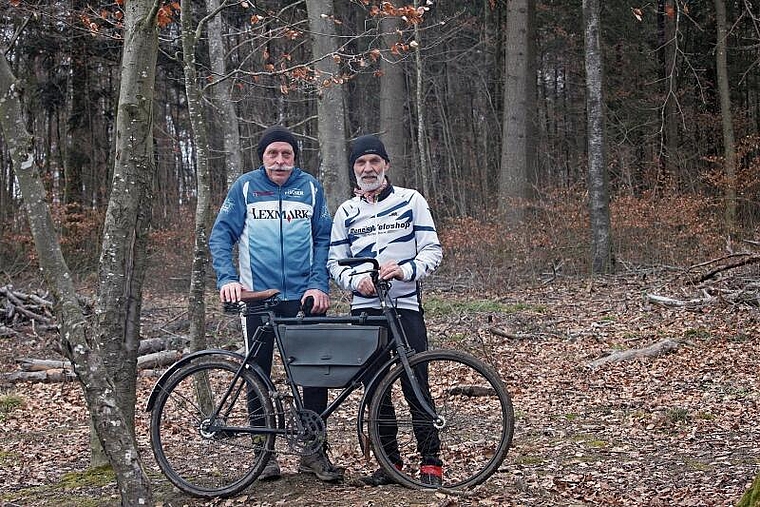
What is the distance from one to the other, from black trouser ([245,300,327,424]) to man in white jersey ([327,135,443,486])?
0.34 metres

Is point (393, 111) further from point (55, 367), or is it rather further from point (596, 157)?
point (55, 367)

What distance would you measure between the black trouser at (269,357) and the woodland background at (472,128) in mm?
1257

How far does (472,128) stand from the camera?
28.8 metres

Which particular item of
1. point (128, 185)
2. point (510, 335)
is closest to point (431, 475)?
point (128, 185)

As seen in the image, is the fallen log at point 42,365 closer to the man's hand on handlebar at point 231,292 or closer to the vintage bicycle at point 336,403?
the vintage bicycle at point 336,403

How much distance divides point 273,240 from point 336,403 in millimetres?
970

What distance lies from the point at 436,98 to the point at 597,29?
509 inches

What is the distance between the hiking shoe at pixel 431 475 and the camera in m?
4.82

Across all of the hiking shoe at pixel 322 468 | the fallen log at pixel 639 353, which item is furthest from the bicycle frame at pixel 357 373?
the fallen log at pixel 639 353

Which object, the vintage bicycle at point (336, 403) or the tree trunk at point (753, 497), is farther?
the vintage bicycle at point (336, 403)

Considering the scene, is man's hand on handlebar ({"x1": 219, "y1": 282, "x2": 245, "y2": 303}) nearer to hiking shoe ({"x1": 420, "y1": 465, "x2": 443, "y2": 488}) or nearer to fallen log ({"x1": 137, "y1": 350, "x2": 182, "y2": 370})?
hiking shoe ({"x1": 420, "y1": 465, "x2": 443, "y2": 488})

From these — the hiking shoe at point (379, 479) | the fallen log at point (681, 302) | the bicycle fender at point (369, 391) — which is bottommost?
the hiking shoe at point (379, 479)

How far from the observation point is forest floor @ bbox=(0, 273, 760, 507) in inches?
195

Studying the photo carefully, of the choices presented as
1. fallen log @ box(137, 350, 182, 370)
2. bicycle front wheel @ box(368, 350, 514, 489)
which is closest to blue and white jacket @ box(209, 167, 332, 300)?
bicycle front wheel @ box(368, 350, 514, 489)
